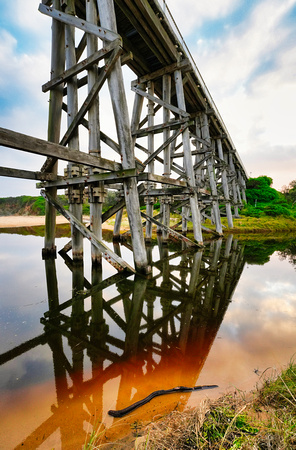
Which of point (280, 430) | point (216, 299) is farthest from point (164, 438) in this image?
point (216, 299)

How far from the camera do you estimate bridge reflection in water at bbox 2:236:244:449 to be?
1.34 m

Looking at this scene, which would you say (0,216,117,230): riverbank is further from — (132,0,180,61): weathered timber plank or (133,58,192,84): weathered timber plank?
(132,0,180,61): weathered timber plank

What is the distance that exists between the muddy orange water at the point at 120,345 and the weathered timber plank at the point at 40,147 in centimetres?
236

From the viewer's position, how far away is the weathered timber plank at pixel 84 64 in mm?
3834

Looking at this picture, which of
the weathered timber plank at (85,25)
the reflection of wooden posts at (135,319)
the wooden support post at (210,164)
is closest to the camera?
the reflection of wooden posts at (135,319)

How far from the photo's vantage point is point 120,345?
85.3 inches

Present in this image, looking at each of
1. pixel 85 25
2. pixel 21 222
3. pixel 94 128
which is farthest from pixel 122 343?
pixel 21 222

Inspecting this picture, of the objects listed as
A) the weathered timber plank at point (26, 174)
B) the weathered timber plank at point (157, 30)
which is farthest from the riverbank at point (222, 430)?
the weathered timber plank at point (157, 30)

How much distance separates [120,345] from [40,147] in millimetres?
2934

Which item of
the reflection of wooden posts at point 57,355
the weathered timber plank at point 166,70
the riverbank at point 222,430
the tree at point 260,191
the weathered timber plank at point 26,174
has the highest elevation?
the weathered timber plank at point 166,70

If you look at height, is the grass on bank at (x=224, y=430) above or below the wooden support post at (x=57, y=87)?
below

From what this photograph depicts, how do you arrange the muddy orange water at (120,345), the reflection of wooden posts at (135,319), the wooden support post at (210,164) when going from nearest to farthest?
the muddy orange water at (120,345) → the reflection of wooden posts at (135,319) → the wooden support post at (210,164)

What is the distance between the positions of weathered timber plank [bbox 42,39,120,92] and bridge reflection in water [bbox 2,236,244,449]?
4471 millimetres

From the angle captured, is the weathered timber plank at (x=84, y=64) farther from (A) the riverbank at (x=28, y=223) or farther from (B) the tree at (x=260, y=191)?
(B) the tree at (x=260, y=191)
